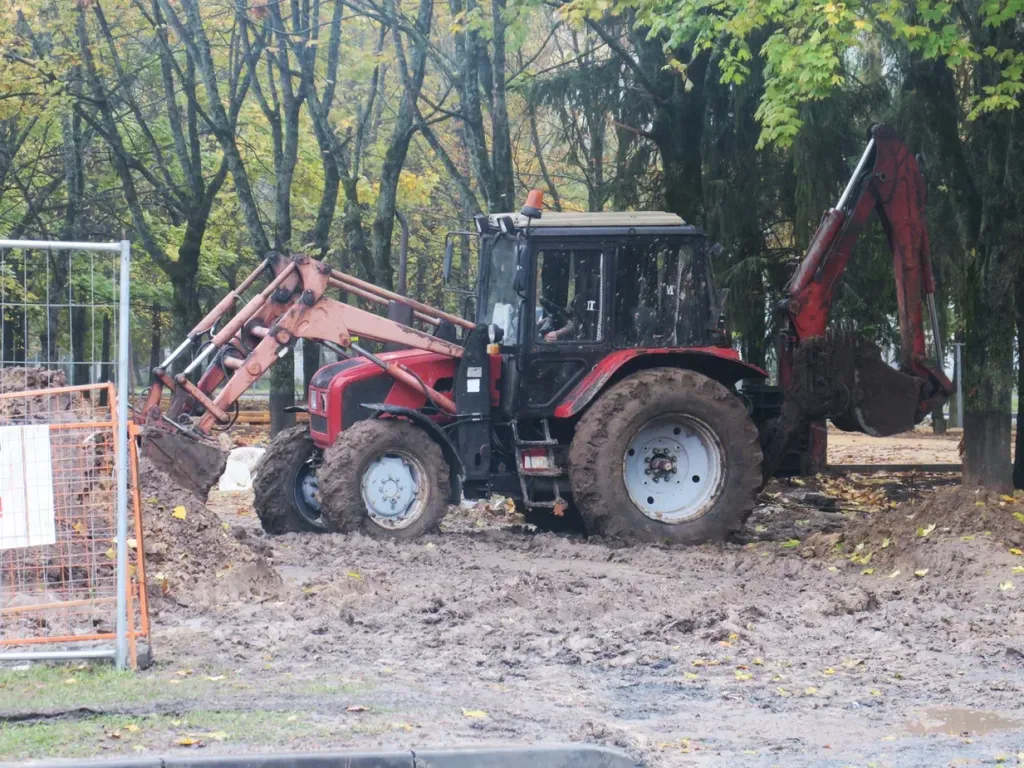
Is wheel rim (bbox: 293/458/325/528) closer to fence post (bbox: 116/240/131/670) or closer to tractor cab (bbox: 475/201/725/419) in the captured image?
tractor cab (bbox: 475/201/725/419)

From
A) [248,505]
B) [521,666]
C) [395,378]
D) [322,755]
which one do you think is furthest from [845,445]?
[322,755]

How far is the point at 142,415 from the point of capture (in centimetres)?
1212

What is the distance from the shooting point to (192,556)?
9.73 meters

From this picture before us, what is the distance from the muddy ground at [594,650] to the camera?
235 inches

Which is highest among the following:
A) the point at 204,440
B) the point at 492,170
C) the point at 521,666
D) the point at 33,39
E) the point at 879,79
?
the point at 33,39

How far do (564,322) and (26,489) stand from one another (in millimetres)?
6198

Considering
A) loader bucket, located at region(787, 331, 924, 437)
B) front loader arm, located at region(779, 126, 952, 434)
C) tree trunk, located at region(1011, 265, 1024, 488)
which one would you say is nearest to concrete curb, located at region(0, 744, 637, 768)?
loader bucket, located at region(787, 331, 924, 437)

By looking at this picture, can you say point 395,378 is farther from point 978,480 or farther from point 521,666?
point 978,480

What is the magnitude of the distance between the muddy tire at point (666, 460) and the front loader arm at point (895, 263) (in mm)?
1654

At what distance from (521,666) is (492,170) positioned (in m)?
12.1

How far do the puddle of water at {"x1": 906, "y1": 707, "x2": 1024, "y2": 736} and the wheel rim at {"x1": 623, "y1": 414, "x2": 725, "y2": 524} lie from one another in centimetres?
591

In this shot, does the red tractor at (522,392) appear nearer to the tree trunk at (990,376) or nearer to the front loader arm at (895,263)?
the front loader arm at (895,263)

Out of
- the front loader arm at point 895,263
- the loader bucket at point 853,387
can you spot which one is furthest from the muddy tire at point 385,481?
the front loader arm at point 895,263

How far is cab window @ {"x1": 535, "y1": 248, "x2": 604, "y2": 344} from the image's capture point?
12367mm
